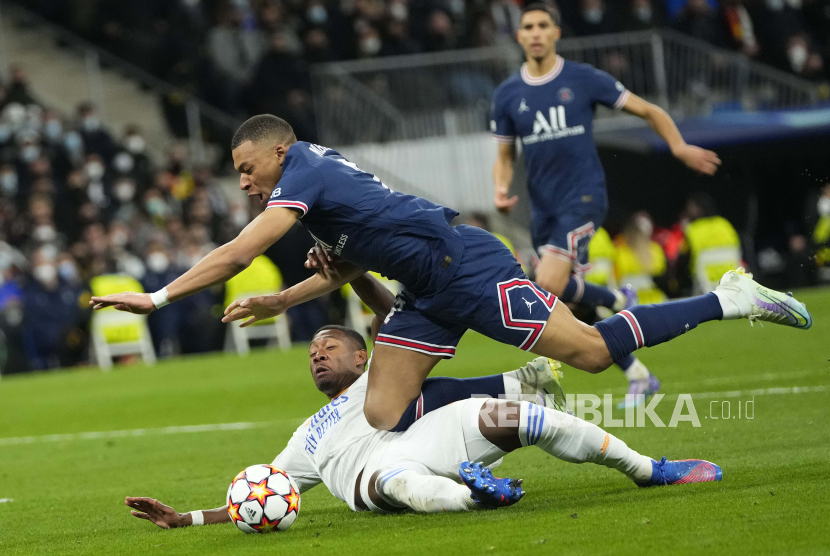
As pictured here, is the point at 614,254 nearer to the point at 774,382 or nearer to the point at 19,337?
the point at 19,337

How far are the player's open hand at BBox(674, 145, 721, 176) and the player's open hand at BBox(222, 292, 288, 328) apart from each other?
2982 millimetres

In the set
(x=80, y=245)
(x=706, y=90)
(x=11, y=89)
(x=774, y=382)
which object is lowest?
(x=774, y=382)

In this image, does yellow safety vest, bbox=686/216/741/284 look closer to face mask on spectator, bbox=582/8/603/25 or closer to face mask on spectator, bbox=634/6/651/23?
face mask on spectator, bbox=582/8/603/25

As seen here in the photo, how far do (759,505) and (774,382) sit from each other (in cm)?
486

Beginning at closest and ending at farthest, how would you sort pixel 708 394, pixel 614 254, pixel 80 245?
pixel 708 394
pixel 80 245
pixel 614 254

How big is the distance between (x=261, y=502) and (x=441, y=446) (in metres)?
0.86

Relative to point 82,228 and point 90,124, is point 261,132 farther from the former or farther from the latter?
point 90,124

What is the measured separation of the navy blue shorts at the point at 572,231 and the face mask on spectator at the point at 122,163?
14143mm

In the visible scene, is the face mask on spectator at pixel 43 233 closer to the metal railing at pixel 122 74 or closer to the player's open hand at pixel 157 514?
the metal railing at pixel 122 74

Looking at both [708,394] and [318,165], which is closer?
[318,165]

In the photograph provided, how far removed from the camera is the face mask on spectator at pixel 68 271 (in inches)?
771

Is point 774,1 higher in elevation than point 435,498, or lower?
higher

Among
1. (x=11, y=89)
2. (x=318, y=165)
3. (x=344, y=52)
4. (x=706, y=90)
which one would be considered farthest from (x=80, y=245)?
(x=318, y=165)

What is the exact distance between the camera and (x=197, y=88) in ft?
77.3
